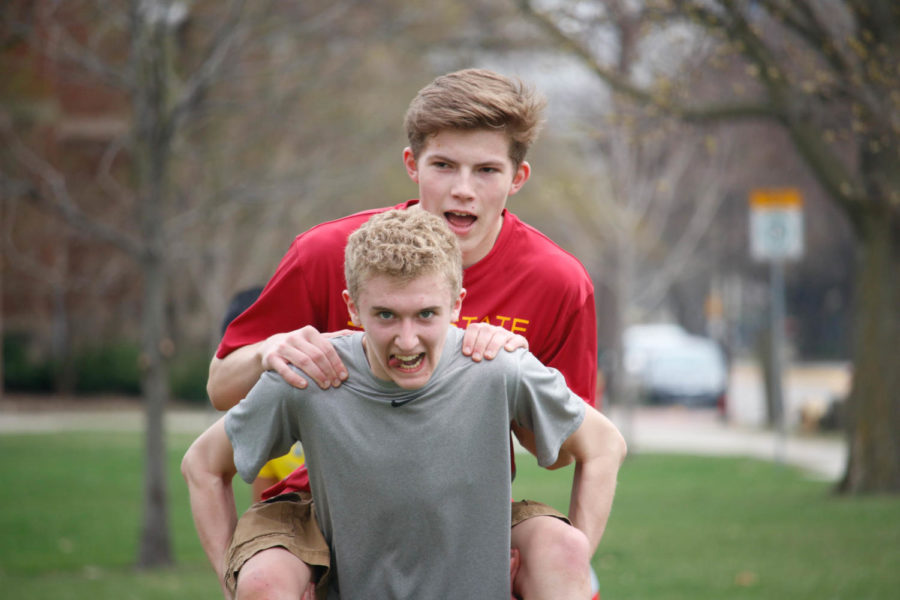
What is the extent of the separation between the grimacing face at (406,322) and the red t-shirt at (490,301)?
62 cm

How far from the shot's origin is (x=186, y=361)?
29797 mm

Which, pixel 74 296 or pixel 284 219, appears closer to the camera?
pixel 284 219

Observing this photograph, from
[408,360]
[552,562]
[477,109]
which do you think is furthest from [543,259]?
[552,562]

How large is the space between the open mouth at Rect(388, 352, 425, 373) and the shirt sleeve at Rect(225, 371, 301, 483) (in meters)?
0.28

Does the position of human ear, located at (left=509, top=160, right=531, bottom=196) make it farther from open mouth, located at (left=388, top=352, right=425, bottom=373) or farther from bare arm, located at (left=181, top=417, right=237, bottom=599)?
bare arm, located at (left=181, top=417, right=237, bottom=599)

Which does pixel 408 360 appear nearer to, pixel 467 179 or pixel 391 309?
pixel 391 309

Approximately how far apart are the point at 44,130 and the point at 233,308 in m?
21.5

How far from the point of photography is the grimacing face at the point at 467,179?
3715mm

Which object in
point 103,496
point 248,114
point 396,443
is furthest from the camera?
point 248,114

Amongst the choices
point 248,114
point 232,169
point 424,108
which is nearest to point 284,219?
point 232,169

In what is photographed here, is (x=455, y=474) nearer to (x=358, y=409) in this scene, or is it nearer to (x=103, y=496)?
(x=358, y=409)

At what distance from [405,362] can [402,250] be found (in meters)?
0.29

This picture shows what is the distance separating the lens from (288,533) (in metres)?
3.37

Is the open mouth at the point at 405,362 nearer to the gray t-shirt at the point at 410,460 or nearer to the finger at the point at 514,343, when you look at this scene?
the gray t-shirt at the point at 410,460
